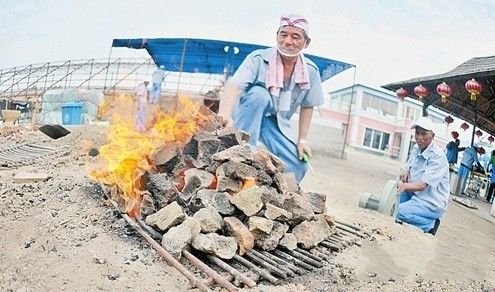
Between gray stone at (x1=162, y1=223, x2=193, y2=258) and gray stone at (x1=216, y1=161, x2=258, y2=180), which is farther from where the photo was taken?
gray stone at (x1=216, y1=161, x2=258, y2=180)

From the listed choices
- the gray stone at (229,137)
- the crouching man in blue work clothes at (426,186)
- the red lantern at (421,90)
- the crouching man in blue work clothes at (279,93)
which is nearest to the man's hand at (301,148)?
the crouching man in blue work clothes at (279,93)

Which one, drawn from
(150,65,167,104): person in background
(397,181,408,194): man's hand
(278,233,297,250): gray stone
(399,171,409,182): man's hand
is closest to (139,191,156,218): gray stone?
(278,233,297,250): gray stone

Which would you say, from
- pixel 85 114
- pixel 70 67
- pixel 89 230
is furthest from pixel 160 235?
pixel 70 67

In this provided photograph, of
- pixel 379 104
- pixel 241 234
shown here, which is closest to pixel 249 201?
pixel 241 234

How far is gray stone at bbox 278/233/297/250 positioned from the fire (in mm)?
1192

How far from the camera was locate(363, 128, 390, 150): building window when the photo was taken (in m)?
29.5

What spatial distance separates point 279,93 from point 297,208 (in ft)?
4.69

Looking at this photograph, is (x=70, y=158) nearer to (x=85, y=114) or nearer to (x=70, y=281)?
(x=70, y=281)

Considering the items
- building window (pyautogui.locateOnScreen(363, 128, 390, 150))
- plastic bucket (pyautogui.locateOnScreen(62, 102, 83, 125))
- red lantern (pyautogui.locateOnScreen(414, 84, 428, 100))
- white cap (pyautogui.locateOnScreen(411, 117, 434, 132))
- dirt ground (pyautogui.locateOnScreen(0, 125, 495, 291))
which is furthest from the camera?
building window (pyautogui.locateOnScreen(363, 128, 390, 150))

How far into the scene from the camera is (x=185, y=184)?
318 centimetres

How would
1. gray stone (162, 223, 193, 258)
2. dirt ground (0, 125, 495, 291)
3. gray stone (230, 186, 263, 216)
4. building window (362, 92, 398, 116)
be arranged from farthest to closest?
building window (362, 92, 398, 116), gray stone (230, 186, 263, 216), gray stone (162, 223, 193, 258), dirt ground (0, 125, 495, 291)

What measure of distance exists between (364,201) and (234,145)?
2.95 meters

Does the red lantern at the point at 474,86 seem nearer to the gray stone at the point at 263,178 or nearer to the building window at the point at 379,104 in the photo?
the gray stone at the point at 263,178

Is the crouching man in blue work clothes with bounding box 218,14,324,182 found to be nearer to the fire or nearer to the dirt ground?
the fire
